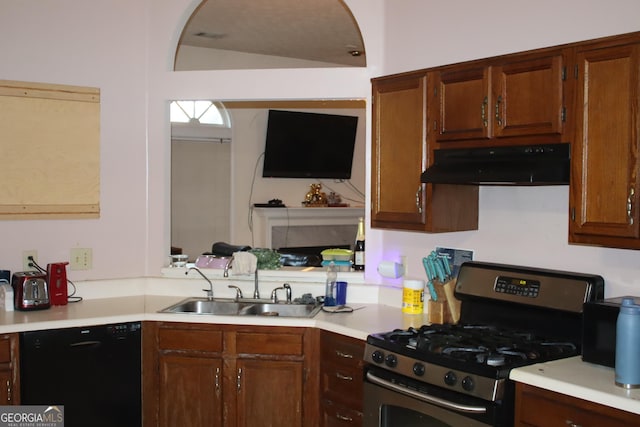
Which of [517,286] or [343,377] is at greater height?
[517,286]

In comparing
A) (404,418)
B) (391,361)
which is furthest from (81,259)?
(404,418)

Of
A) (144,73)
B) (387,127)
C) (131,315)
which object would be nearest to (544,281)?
(387,127)

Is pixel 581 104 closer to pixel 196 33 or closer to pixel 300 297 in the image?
pixel 300 297

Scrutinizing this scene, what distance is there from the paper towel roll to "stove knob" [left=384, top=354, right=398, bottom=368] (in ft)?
3.08

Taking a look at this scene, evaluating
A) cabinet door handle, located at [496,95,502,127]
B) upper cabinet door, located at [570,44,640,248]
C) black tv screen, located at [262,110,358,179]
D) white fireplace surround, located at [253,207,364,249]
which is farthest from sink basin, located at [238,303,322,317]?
black tv screen, located at [262,110,358,179]

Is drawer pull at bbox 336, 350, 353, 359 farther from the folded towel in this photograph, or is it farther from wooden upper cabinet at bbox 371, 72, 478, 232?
the folded towel

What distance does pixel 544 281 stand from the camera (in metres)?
2.99

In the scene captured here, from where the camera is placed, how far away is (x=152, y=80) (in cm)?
419

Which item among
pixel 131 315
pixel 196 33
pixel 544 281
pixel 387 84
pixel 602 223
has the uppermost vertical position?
pixel 196 33

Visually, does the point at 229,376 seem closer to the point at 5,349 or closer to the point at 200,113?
the point at 5,349

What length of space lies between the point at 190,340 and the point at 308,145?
4.73m

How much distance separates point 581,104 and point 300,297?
198 cm

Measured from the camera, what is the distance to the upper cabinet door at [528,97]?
2760 millimetres

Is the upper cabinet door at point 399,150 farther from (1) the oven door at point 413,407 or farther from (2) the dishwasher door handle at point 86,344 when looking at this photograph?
(2) the dishwasher door handle at point 86,344
